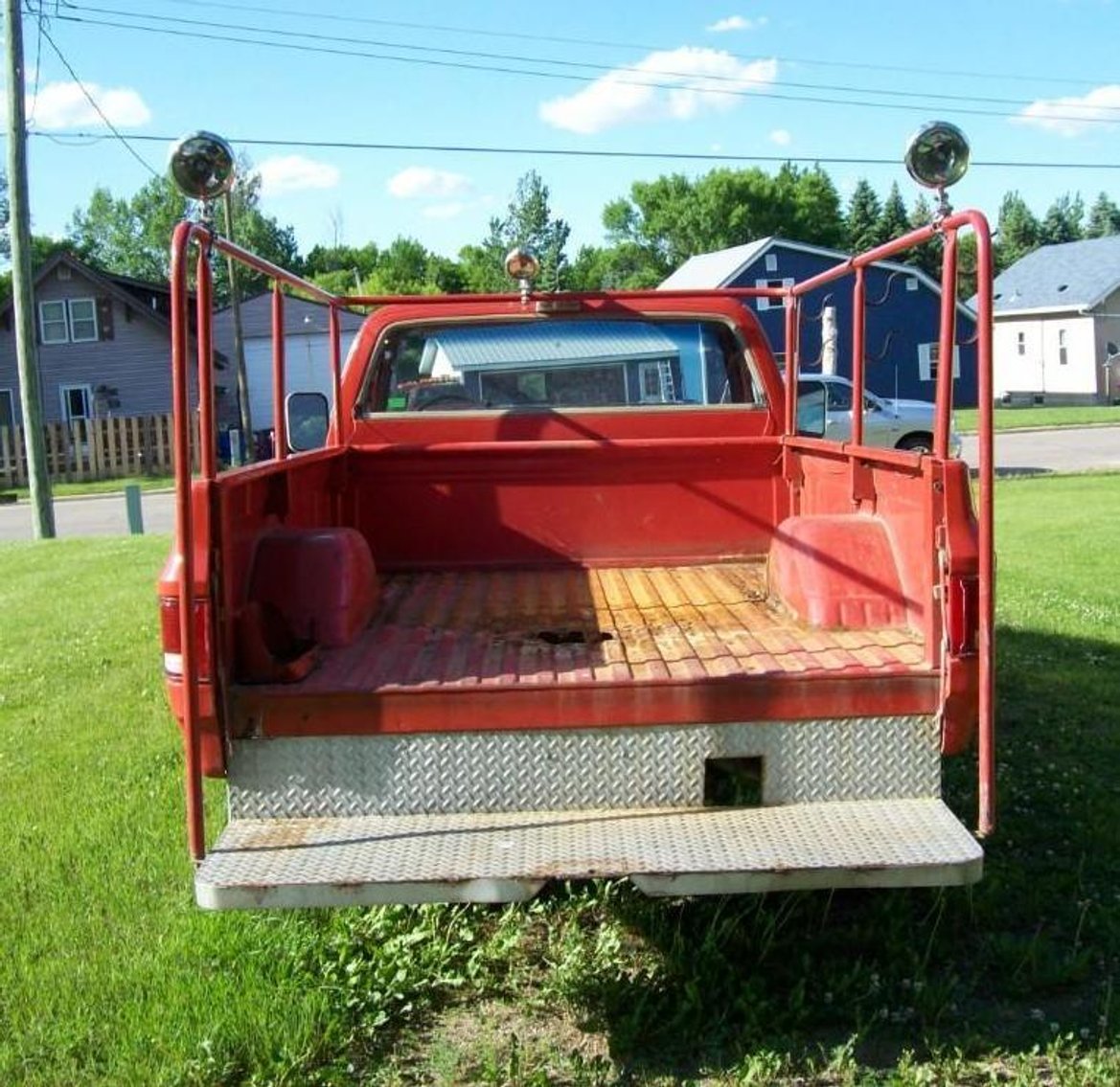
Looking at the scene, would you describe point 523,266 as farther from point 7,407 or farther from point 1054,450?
point 7,407

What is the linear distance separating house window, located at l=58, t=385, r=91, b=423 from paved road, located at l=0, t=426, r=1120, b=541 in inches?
472

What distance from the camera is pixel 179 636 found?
316cm

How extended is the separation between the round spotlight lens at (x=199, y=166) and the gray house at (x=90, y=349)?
36.3m

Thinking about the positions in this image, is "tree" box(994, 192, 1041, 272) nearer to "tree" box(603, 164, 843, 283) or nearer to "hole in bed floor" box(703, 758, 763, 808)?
"tree" box(603, 164, 843, 283)

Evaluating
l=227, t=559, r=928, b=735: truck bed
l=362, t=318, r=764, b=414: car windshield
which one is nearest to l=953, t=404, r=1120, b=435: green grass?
l=362, t=318, r=764, b=414: car windshield

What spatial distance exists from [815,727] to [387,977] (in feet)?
4.76

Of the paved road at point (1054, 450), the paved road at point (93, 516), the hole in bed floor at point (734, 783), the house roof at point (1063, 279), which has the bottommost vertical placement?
the paved road at point (93, 516)

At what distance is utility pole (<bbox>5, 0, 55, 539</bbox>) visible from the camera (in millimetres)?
16766

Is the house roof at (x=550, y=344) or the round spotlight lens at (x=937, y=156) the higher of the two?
the round spotlight lens at (x=937, y=156)

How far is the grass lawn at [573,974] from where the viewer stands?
3.30 metres

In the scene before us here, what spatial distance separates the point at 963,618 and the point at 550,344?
285 cm

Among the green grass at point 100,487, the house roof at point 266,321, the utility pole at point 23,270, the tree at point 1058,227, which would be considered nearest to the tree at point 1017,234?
the tree at point 1058,227

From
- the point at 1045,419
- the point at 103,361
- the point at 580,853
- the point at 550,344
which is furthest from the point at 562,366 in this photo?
the point at 103,361

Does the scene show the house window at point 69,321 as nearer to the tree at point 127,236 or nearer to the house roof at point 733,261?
the house roof at point 733,261
